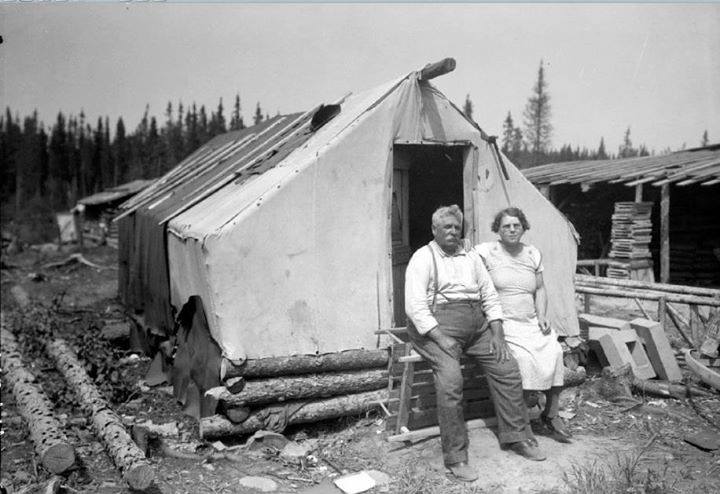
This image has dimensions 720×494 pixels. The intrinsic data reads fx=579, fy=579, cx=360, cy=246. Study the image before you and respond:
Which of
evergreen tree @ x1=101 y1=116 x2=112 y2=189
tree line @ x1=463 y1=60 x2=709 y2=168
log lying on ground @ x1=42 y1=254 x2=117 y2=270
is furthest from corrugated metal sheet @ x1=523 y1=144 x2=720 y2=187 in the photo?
evergreen tree @ x1=101 y1=116 x2=112 y2=189

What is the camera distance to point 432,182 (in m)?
7.82

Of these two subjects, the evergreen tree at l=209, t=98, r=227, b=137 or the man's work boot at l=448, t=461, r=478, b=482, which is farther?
the evergreen tree at l=209, t=98, r=227, b=137

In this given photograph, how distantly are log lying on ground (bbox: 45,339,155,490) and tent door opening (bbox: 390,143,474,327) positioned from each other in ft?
10.7

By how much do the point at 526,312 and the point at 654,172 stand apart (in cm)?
862

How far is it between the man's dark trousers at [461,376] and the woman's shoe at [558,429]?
14.5 inches

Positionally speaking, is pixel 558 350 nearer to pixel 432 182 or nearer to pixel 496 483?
pixel 496 483

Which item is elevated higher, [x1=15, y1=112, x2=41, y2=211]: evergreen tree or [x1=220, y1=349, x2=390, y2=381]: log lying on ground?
[x1=15, y1=112, x2=41, y2=211]: evergreen tree

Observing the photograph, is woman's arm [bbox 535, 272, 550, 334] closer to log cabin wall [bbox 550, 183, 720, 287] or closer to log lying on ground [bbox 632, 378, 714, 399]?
log lying on ground [bbox 632, 378, 714, 399]

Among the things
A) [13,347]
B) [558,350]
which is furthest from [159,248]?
[558,350]

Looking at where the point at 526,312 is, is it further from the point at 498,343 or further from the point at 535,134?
the point at 535,134

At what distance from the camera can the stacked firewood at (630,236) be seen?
1310 cm

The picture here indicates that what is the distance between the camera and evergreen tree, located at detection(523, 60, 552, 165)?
46.2ft

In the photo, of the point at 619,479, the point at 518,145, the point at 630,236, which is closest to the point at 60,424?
the point at 619,479

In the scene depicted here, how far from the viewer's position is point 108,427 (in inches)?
200
